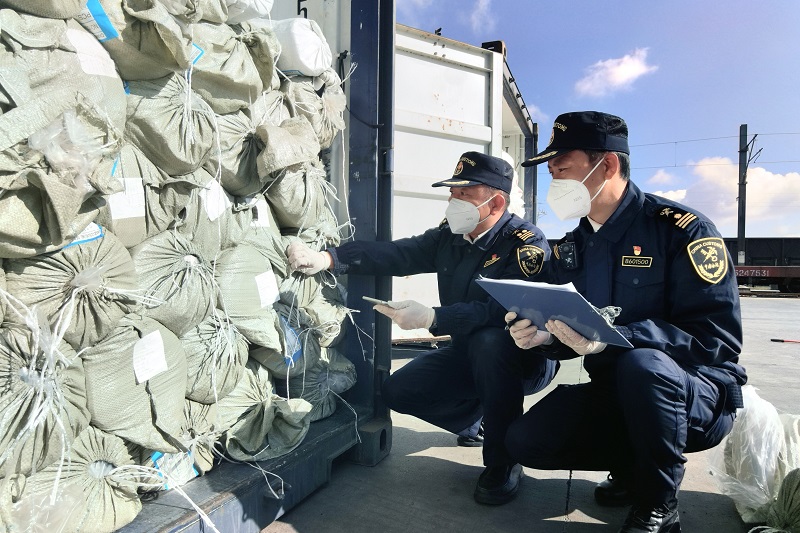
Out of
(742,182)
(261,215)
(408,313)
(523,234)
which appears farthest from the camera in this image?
(742,182)

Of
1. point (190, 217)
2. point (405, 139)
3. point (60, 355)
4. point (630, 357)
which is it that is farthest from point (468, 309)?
point (405, 139)

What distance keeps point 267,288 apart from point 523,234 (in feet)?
3.31

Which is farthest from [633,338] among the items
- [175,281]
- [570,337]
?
[175,281]

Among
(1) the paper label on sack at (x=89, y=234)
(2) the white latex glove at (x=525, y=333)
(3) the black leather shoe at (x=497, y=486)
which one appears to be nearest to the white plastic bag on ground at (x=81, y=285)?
(1) the paper label on sack at (x=89, y=234)

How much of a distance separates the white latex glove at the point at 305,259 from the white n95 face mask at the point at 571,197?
0.82 m

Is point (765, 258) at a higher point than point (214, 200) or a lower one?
higher

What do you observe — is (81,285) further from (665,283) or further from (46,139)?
(665,283)

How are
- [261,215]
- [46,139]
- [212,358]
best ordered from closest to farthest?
[46,139] < [212,358] < [261,215]

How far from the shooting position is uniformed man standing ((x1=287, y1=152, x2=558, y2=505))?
72.1 inches

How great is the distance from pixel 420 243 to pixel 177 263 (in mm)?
1117

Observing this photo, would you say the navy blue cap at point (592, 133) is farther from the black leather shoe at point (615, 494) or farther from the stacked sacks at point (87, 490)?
the stacked sacks at point (87, 490)

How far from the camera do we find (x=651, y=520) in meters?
1.44

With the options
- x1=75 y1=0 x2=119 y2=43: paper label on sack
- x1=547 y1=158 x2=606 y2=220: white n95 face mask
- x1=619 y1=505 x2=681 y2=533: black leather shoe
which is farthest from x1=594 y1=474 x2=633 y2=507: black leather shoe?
x1=75 y1=0 x2=119 y2=43: paper label on sack

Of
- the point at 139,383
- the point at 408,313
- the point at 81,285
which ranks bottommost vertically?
the point at 139,383
